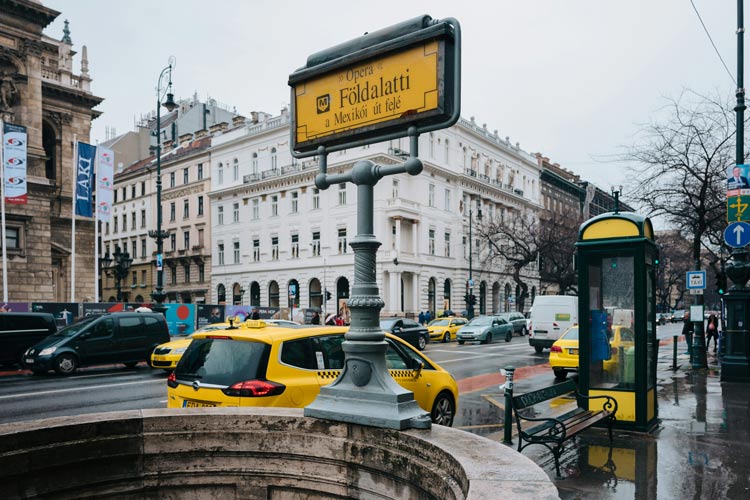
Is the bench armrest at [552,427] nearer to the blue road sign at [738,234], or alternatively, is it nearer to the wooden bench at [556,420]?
the wooden bench at [556,420]

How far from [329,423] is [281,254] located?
2101 inches

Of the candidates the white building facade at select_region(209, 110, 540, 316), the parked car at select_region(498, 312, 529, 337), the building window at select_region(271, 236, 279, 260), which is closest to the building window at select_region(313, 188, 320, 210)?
the white building facade at select_region(209, 110, 540, 316)

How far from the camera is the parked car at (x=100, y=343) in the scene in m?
17.2

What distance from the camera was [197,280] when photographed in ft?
211

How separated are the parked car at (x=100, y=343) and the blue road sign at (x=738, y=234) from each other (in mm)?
15614

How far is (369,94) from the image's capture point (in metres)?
4.29

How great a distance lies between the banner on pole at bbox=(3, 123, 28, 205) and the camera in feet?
103

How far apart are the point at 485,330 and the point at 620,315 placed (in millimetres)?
22667

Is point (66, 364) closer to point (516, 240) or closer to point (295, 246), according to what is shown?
point (295, 246)

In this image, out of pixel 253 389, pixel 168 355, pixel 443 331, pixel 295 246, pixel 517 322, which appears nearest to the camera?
pixel 253 389

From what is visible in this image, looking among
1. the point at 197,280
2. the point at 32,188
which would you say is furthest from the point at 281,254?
the point at 32,188

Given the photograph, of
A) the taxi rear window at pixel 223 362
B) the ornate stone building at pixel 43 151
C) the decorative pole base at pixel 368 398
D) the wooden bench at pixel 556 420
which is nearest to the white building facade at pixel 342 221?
the ornate stone building at pixel 43 151

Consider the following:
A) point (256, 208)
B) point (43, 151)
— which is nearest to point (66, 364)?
point (43, 151)

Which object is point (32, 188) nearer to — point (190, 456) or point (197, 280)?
point (197, 280)
